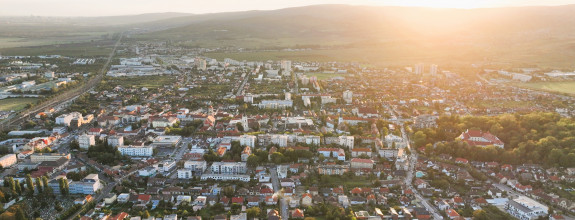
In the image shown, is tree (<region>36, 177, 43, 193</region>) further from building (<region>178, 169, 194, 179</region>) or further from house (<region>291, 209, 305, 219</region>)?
house (<region>291, 209, 305, 219</region>)

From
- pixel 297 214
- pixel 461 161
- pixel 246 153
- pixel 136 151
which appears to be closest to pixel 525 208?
pixel 461 161

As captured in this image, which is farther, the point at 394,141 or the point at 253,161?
the point at 394,141

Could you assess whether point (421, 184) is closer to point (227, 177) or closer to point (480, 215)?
point (480, 215)

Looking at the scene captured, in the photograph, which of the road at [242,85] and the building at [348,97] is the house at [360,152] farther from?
the road at [242,85]

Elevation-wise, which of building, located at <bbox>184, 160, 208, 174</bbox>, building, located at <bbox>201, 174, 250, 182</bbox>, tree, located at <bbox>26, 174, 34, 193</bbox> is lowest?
building, located at <bbox>201, 174, 250, 182</bbox>

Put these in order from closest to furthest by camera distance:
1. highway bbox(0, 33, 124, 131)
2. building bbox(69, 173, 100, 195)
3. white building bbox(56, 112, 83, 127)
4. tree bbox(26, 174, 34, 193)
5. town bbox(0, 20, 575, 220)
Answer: town bbox(0, 20, 575, 220) < tree bbox(26, 174, 34, 193) < building bbox(69, 173, 100, 195) < white building bbox(56, 112, 83, 127) < highway bbox(0, 33, 124, 131)

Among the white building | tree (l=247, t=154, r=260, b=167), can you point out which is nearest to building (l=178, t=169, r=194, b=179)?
tree (l=247, t=154, r=260, b=167)

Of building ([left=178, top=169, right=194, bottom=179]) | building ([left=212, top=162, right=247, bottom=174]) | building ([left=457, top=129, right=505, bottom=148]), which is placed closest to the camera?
building ([left=178, top=169, right=194, bottom=179])

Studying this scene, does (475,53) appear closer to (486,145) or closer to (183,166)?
(486,145)
